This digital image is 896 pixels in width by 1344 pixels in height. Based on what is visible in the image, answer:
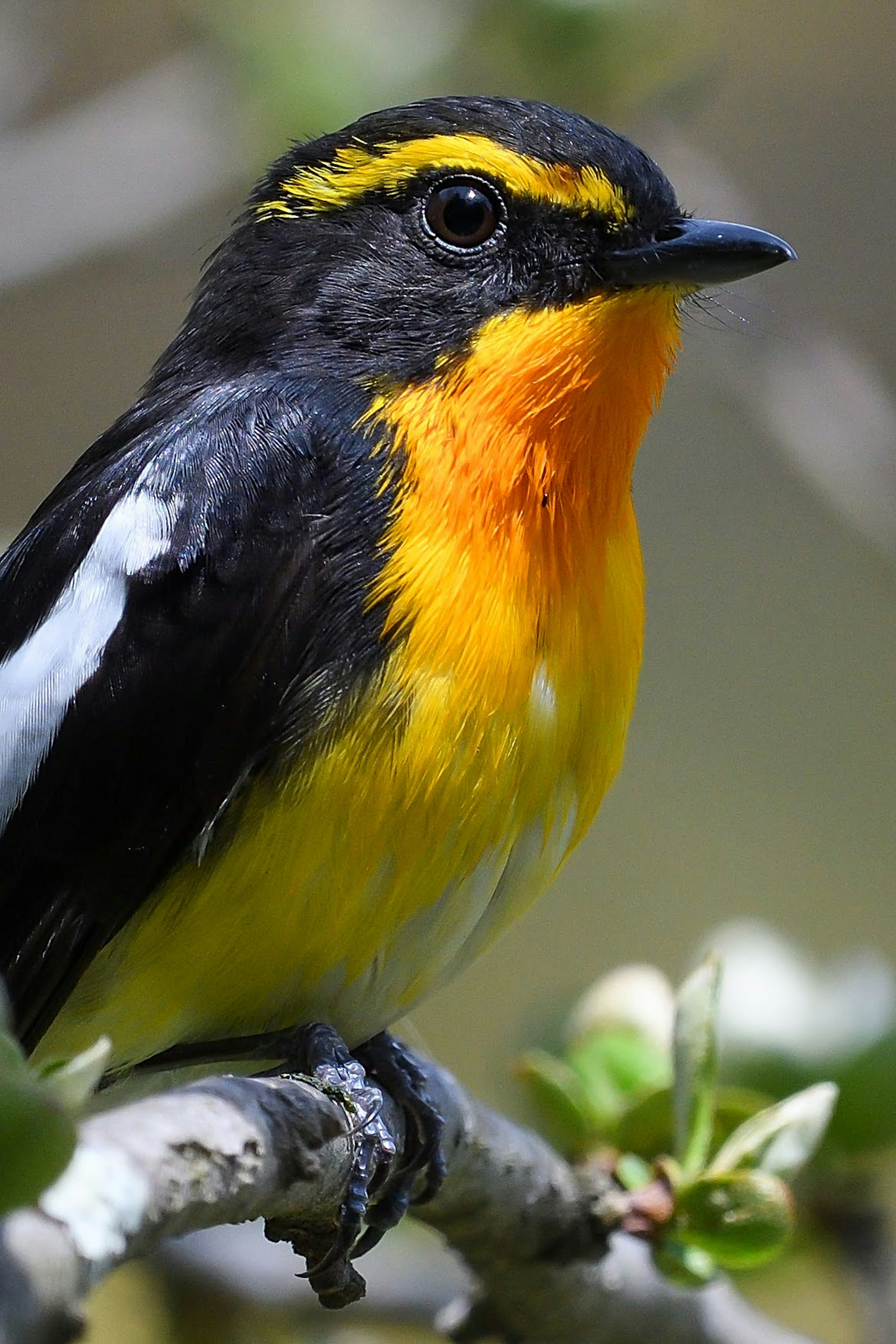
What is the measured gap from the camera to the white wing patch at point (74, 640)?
7.69 ft

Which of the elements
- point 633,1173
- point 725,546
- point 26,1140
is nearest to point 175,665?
point 633,1173

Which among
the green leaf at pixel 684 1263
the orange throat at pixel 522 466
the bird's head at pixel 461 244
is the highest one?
the bird's head at pixel 461 244

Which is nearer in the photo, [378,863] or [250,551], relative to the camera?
[378,863]

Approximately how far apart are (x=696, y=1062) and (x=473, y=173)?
1.36 metres

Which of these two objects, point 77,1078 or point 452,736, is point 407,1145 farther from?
point 77,1078

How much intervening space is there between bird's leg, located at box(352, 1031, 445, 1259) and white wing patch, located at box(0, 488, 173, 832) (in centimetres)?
70

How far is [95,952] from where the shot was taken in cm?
229

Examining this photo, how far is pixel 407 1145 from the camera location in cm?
240

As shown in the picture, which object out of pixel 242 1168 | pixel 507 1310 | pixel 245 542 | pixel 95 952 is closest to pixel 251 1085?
pixel 242 1168

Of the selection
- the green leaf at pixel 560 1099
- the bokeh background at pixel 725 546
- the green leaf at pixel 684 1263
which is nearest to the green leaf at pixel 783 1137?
the green leaf at pixel 684 1263

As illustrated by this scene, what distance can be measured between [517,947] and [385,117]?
194 inches

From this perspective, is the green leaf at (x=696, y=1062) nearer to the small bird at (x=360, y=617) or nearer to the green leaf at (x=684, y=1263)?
the green leaf at (x=684, y=1263)

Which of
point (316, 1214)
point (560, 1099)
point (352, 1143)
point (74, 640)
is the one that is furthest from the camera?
point (560, 1099)

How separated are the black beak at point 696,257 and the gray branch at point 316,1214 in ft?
4.12
